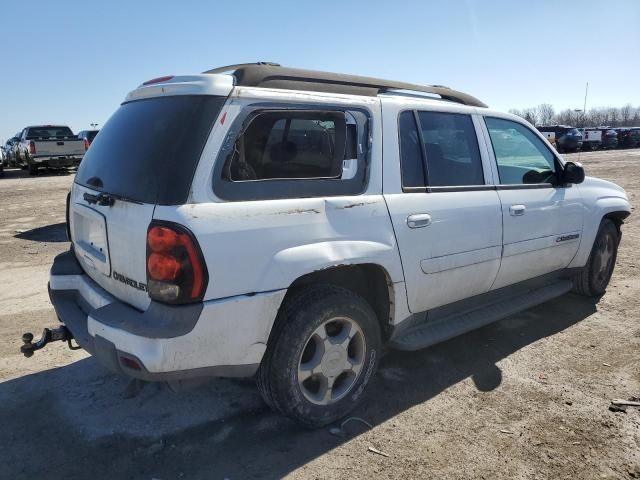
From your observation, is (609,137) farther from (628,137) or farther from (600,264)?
(600,264)

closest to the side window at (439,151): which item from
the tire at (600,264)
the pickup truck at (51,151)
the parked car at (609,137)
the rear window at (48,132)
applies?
the tire at (600,264)

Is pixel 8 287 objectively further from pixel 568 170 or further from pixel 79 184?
pixel 568 170

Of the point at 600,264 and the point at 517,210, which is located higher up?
the point at 517,210

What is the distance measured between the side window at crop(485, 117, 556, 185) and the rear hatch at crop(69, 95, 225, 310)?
93.4 inches

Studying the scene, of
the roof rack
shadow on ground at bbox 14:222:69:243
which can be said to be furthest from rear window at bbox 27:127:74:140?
the roof rack

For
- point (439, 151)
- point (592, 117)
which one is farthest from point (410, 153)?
point (592, 117)

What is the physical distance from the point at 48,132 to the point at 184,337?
21.7m

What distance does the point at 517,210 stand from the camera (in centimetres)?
386

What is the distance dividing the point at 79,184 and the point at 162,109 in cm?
103

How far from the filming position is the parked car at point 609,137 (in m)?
38.2

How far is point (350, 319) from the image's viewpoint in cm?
299

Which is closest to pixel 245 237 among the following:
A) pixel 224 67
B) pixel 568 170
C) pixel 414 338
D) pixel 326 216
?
pixel 326 216

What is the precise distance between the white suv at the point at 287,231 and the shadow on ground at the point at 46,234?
5075 mm

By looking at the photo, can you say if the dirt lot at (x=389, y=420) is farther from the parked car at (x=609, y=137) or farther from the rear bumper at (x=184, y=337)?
the parked car at (x=609, y=137)
